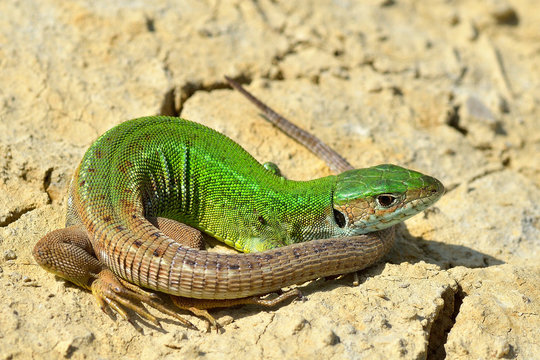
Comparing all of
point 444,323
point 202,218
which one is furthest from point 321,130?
point 444,323

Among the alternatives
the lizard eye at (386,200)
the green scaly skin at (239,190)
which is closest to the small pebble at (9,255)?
the green scaly skin at (239,190)

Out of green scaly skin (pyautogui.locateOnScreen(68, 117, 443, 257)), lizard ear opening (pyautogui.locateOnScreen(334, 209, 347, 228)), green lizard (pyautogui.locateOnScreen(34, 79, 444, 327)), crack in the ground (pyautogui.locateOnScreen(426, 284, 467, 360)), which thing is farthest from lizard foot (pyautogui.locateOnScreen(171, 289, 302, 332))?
crack in the ground (pyautogui.locateOnScreen(426, 284, 467, 360))

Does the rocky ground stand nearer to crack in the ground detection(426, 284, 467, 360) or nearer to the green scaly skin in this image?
crack in the ground detection(426, 284, 467, 360)

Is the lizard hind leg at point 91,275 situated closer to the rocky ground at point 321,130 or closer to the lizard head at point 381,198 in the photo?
the rocky ground at point 321,130

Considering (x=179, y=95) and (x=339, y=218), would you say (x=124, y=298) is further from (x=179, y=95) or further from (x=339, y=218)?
(x=179, y=95)

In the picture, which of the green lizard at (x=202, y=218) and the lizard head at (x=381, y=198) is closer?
the green lizard at (x=202, y=218)

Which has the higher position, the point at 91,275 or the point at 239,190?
the point at 91,275

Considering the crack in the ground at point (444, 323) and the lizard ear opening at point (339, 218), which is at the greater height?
the lizard ear opening at point (339, 218)

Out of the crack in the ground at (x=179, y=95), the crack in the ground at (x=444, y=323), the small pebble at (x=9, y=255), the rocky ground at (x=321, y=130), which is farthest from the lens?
the crack in the ground at (x=179, y=95)
